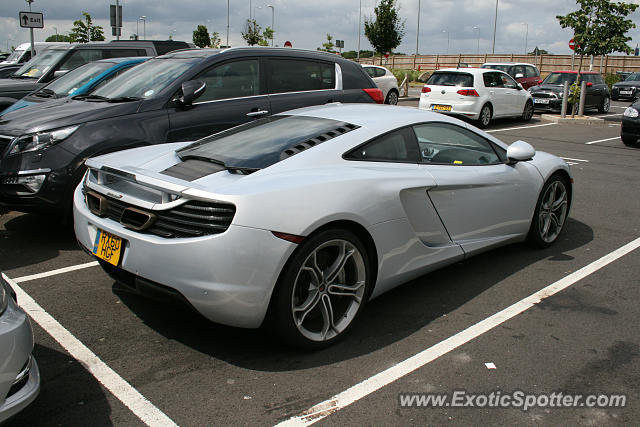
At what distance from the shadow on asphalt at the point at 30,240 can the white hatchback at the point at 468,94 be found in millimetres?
11215

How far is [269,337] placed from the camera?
3490 mm

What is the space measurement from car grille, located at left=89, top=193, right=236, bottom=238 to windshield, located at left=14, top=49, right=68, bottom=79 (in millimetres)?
8670

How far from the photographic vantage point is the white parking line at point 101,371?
273 cm

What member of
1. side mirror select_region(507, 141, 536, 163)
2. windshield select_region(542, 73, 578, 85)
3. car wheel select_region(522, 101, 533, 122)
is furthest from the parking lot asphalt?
windshield select_region(542, 73, 578, 85)

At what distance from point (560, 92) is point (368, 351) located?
18118 mm

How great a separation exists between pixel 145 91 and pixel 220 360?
3.43m

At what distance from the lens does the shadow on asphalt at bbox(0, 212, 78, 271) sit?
4941 millimetres

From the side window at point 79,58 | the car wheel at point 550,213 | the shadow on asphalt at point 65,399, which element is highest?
the side window at point 79,58

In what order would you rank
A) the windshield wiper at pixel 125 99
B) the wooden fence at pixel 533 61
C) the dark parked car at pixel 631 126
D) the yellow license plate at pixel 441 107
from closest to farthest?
the windshield wiper at pixel 125 99
the dark parked car at pixel 631 126
the yellow license plate at pixel 441 107
the wooden fence at pixel 533 61

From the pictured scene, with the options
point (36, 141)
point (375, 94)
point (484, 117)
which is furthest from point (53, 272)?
point (484, 117)

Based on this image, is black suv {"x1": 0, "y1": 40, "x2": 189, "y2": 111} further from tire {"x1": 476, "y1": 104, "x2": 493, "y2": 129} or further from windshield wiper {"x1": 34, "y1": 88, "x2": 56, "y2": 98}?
tire {"x1": 476, "y1": 104, "x2": 493, "y2": 129}

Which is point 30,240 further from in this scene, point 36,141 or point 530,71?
point 530,71

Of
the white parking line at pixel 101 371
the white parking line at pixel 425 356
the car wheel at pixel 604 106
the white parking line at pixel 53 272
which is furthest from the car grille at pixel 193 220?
the car wheel at pixel 604 106

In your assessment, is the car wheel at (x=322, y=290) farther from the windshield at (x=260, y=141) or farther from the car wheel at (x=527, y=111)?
the car wheel at (x=527, y=111)
